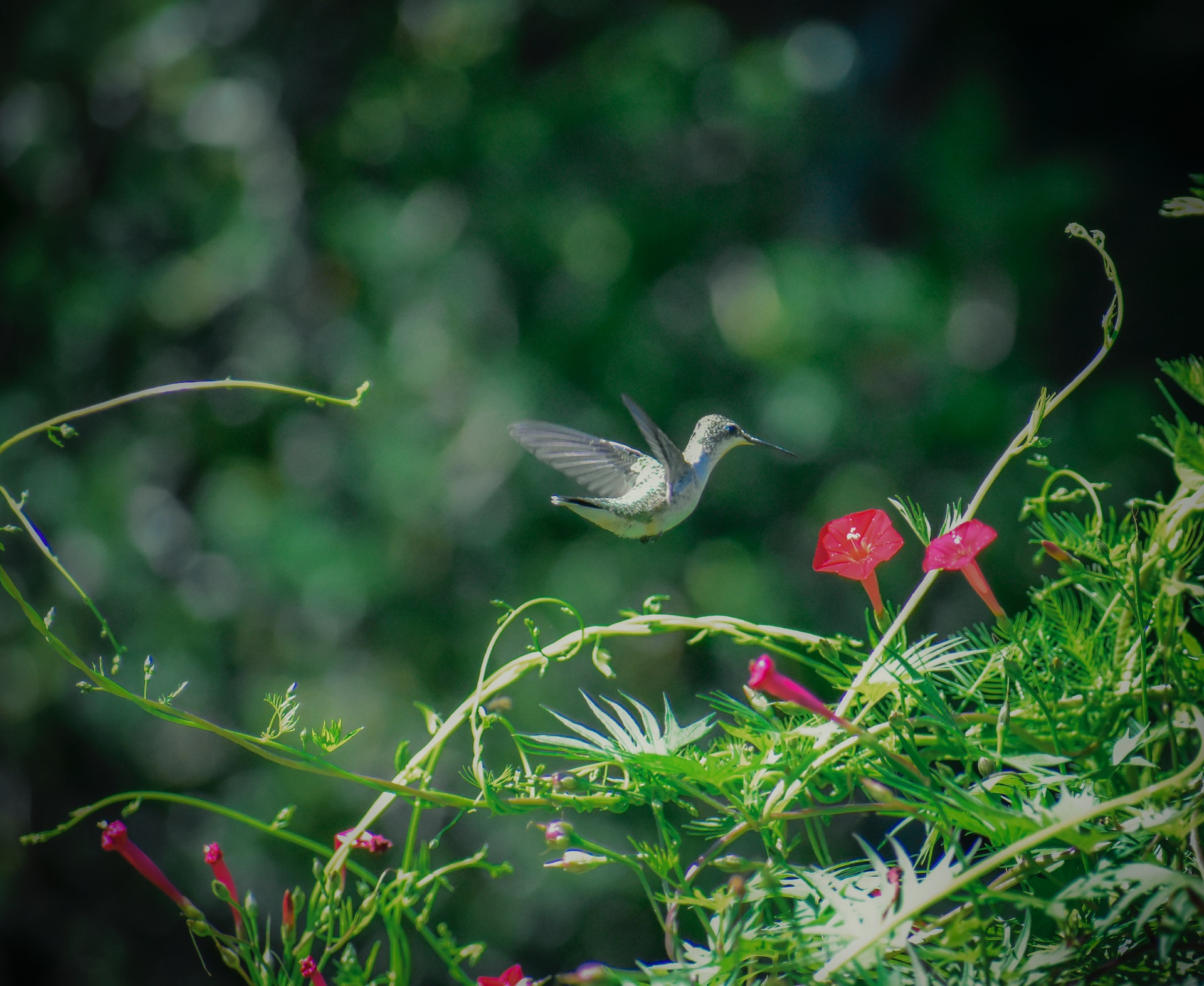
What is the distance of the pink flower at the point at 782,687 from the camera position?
470 mm

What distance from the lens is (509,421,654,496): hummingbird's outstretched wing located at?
804 mm

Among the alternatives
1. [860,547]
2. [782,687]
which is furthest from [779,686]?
[860,547]

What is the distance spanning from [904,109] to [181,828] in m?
3.38

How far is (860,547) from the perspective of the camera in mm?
669

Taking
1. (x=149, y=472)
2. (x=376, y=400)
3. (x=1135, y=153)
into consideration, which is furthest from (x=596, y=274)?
(x=1135, y=153)

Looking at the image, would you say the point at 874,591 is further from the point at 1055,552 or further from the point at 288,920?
the point at 288,920

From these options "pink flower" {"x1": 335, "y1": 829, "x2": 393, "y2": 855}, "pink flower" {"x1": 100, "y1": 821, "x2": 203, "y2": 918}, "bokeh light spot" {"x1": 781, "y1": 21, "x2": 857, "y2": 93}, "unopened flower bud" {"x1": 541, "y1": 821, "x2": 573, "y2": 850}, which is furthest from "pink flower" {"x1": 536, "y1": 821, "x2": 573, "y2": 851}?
"bokeh light spot" {"x1": 781, "y1": 21, "x2": 857, "y2": 93}

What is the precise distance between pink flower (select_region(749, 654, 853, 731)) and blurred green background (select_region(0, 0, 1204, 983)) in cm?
211

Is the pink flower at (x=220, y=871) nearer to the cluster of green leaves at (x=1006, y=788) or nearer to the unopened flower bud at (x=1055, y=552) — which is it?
the cluster of green leaves at (x=1006, y=788)

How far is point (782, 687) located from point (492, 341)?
8.51ft

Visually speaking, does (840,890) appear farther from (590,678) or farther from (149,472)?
(149,472)

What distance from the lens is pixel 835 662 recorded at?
0.60 meters

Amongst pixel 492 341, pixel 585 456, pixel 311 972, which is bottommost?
pixel 492 341

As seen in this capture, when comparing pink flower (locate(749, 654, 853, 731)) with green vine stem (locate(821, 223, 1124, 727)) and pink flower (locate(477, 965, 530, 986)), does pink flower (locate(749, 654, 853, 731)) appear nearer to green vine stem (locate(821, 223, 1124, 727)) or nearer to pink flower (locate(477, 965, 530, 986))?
green vine stem (locate(821, 223, 1124, 727))
